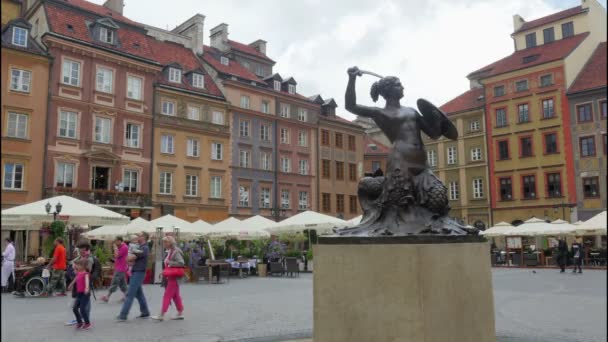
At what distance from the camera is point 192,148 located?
3894 centimetres

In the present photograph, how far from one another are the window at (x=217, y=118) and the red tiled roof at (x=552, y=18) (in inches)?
1013

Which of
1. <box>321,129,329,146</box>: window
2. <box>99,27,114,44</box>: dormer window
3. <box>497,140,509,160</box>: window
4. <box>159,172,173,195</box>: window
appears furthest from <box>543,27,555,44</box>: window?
<box>99,27,114,44</box>: dormer window

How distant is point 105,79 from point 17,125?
20.0 feet

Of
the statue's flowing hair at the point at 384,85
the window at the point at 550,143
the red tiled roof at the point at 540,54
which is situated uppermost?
the red tiled roof at the point at 540,54

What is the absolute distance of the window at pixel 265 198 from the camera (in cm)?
4291

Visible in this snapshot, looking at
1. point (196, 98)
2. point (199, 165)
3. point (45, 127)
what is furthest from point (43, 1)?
point (199, 165)

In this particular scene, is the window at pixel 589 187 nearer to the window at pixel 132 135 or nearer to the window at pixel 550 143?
the window at pixel 550 143

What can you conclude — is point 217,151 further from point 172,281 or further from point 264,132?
point 172,281

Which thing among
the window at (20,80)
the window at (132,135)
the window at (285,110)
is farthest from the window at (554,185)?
the window at (20,80)

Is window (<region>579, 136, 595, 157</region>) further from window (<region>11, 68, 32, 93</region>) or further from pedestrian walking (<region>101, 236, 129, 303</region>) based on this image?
window (<region>11, 68, 32, 93</region>)

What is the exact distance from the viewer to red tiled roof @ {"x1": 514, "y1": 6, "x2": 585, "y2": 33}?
44.2 m

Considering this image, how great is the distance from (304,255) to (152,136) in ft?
45.6

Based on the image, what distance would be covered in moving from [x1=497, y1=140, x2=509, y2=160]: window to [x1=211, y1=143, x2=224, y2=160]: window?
21.7 metres

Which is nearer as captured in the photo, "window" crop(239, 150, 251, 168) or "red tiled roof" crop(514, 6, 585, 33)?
"window" crop(239, 150, 251, 168)
